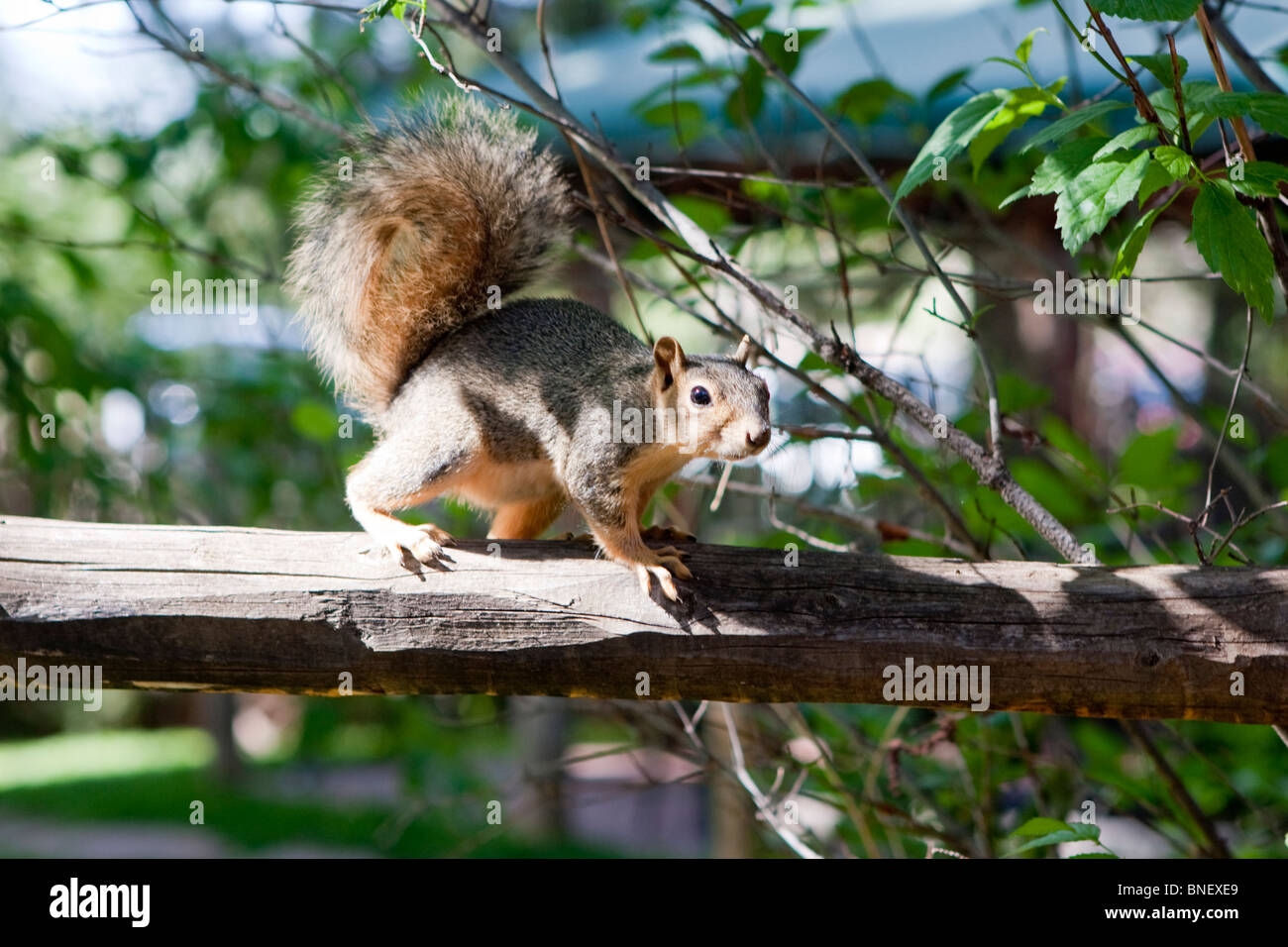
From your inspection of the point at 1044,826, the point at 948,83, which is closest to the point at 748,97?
the point at 948,83

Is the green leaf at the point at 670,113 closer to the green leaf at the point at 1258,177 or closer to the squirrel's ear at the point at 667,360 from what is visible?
the squirrel's ear at the point at 667,360

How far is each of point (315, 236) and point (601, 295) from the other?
11.4 ft

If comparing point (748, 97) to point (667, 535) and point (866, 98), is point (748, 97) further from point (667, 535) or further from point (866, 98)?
point (667, 535)

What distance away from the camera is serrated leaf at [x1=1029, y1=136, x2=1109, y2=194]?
1271mm

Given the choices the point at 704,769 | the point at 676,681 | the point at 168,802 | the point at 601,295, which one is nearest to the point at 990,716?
the point at 704,769

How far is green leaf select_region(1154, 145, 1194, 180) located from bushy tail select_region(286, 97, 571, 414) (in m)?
1.21

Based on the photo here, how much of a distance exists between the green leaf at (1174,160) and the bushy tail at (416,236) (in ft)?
3.98

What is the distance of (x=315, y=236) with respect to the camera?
2.23 meters

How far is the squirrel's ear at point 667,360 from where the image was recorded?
198 centimetres

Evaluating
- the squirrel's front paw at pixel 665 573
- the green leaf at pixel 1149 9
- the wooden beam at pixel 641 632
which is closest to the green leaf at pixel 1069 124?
the green leaf at pixel 1149 9

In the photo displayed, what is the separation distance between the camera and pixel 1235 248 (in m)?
1.23

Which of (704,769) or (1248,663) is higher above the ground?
(1248,663)

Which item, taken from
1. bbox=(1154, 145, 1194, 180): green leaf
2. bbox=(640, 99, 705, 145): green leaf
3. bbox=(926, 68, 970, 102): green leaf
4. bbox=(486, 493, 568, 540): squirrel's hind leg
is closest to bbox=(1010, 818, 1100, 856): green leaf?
bbox=(1154, 145, 1194, 180): green leaf
